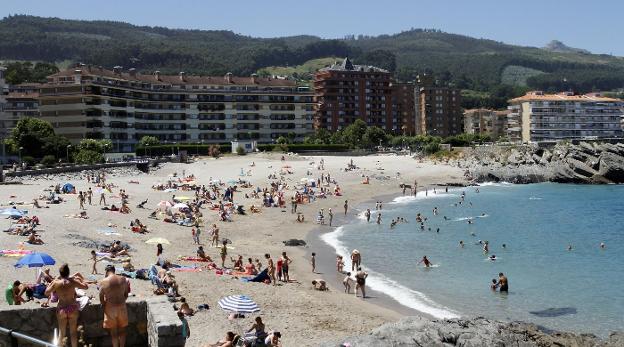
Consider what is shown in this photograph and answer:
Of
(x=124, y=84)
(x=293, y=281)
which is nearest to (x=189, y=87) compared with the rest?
(x=124, y=84)

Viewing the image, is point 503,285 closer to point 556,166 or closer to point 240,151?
point 556,166

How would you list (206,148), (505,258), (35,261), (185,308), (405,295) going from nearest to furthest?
1. (185,308)
2. (35,261)
3. (405,295)
4. (505,258)
5. (206,148)

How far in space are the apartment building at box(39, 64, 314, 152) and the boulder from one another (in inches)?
2053

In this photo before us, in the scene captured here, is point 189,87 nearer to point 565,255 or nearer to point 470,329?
point 565,255

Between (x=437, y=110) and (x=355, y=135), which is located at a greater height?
(x=437, y=110)

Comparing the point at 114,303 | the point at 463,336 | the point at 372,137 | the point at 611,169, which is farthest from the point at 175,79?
the point at 114,303

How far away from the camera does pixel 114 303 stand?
1049 centimetres

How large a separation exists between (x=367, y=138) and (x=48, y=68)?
10450 centimetres

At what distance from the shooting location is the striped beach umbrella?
61.5ft

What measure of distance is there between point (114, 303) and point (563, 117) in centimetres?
14714

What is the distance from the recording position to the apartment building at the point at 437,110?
521 feet

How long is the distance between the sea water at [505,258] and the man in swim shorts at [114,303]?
13.3 meters

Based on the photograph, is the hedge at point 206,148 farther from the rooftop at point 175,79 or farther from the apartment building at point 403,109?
the apartment building at point 403,109

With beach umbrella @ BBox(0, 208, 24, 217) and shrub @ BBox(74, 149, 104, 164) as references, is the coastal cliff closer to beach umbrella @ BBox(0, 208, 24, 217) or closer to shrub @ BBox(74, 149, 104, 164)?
shrub @ BBox(74, 149, 104, 164)
